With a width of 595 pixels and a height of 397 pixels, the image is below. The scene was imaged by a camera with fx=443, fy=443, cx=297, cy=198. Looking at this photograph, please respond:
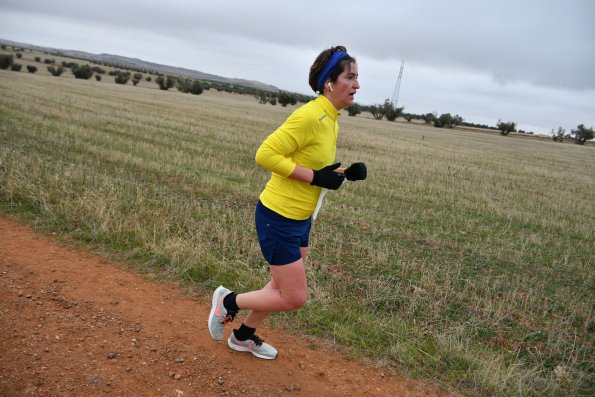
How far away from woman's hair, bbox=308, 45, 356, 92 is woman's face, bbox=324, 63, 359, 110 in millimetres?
27

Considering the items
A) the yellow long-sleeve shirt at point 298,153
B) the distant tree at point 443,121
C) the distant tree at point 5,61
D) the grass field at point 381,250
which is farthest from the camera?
the distant tree at point 443,121

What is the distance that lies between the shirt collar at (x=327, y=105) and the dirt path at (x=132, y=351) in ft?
6.54

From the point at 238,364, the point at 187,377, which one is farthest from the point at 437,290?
the point at 187,377

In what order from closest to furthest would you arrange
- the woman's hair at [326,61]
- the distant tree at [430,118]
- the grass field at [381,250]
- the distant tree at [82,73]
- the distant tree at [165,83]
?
the woman's hair at [326,61]
the grass field at [381,250]
the distant tree at [82,73]
the distant tree at [165,83]
the distant tree at [430,118]

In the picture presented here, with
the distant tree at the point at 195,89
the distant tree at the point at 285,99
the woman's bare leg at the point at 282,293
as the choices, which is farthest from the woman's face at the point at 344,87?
the distant tree at the point at 285,99

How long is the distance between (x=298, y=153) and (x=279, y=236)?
1.88ft

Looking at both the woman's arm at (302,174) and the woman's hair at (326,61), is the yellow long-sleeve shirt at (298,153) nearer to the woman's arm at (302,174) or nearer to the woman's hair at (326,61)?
the woman's arm at (302,174)

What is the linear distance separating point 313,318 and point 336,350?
47 cm

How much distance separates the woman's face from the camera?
292cm

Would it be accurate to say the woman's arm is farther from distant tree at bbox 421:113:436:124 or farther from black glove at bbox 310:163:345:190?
distant tree at bbox 421:113:436:124

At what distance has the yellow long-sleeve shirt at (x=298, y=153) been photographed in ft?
9.20

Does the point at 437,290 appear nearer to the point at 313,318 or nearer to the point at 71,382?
the point at 313,318

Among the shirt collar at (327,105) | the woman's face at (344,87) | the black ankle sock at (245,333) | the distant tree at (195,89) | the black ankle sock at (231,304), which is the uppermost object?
the distant tree at (195,89)

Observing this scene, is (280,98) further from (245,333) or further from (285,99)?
(245,333)
